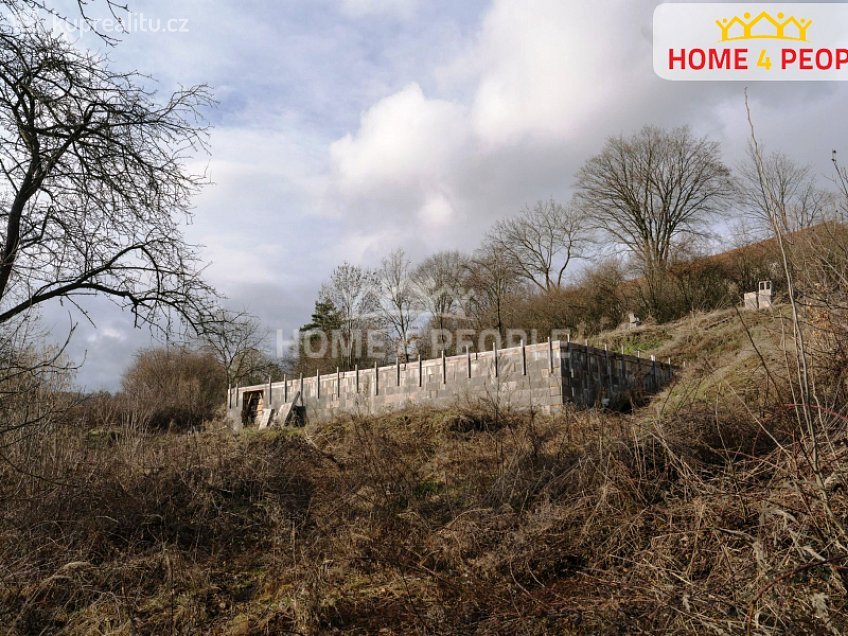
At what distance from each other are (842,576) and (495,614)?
2511 millimetres

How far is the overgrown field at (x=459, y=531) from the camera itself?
4.41 m

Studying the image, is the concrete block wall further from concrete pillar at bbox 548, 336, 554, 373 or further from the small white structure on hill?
the small white structure on hill

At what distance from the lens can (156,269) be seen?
852 centimetres

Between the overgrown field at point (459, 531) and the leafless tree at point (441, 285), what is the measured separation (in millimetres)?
28031

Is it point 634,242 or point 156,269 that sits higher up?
point 634,242

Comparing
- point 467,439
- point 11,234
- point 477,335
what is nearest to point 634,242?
point 477,335

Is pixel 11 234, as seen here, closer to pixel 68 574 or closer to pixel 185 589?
pixel 68 574

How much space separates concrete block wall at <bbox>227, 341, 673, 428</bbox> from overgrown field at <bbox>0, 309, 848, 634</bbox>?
523 centimetres

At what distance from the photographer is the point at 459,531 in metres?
7.00

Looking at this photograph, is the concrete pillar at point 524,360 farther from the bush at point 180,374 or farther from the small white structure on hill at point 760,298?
the bush at point 180,374

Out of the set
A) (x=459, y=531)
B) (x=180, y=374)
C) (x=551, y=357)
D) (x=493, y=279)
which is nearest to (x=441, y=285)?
(x=493, y=279)

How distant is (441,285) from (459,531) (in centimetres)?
3364

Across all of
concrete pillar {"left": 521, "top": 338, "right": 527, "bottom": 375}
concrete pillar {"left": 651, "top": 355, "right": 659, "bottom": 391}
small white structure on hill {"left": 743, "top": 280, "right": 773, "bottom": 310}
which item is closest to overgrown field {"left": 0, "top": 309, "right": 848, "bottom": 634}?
concrete pillar {"left": 521, "top": 338, "right": 527, "bottom": 375}

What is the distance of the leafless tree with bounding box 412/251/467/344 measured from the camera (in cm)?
3916
